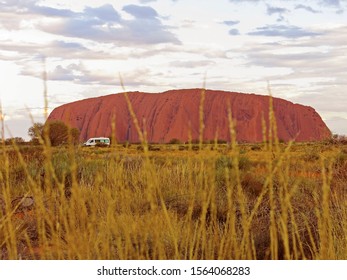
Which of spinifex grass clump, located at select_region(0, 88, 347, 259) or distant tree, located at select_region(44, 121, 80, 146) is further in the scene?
spinifex grass clump, located at select_region(0, 88, 347, 259)

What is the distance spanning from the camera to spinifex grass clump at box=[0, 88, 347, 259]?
298 cm

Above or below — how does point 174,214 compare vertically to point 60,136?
below

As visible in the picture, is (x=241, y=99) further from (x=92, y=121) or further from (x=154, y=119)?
(x=92, y=121)

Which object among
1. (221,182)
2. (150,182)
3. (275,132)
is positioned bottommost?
(221,182)

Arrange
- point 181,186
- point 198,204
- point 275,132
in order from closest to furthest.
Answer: point 275,132 → point 198,204 → point 181,186

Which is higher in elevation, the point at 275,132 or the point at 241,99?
the point at 275,132

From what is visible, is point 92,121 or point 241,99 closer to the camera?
point 241,99

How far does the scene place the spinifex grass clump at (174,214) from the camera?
→ 2982 mm

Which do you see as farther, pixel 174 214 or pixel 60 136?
pixel 60 136

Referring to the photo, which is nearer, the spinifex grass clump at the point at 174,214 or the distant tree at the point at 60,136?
the distant tree at the point at 60,136

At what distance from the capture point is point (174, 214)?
593cm

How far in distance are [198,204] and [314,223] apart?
1.33m

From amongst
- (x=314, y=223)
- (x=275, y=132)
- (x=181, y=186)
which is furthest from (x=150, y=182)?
(x=181, y=186)
